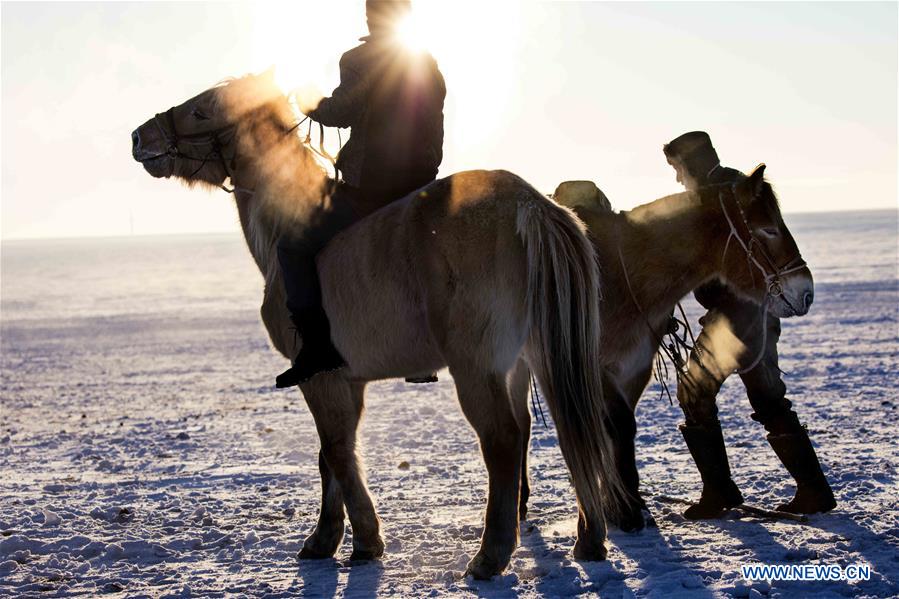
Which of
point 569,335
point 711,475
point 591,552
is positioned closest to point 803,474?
point 711,475

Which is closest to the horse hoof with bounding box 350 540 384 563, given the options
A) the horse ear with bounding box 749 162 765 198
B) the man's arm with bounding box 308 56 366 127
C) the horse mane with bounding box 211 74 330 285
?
the horse mane with bounding box 211 74 330 285

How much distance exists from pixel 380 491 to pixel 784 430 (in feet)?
10.2

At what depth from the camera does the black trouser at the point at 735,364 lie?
7.55 m

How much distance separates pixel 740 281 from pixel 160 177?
152 inches

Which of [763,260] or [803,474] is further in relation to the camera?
[803,474]

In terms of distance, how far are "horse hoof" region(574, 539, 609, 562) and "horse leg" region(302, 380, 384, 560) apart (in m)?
1.22

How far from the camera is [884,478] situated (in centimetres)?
818

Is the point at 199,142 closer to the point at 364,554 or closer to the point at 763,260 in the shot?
the point at 364,554

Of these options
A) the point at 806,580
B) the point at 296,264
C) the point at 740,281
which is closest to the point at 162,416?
the point at 296,264

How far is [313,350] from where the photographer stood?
6.65 metres

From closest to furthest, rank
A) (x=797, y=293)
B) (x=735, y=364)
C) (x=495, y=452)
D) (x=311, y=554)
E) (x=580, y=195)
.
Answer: (x=495, y=452)
(x=311, y=554)
(x=797, y=293)
(x=735, y=364)
(x=580, y=195)

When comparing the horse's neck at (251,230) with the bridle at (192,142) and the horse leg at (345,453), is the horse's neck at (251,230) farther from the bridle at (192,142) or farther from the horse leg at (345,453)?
the horse leg at (345,453)

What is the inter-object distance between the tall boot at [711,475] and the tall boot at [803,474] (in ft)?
1.16

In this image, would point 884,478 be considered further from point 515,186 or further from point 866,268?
point 866,268
